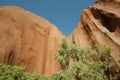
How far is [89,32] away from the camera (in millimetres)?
34156

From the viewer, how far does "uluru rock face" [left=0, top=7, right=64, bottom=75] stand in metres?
33.5

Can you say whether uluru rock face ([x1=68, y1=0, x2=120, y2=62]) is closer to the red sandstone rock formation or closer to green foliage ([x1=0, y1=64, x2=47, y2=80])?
the red sandstone rock formation

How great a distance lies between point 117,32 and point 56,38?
9.97 metres

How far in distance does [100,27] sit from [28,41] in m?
10.2

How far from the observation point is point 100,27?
33.0 metres

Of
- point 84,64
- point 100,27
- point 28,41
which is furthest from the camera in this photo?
point 28,41

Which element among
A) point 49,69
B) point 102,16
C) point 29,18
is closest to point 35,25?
point 29,18

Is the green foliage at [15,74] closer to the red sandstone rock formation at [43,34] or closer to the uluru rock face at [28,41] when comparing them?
the red sandstone rock formation at [43,34]

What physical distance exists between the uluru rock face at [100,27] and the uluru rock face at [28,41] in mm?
3423

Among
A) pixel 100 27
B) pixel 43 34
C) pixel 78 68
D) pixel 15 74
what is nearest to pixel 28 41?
pixel 43 34

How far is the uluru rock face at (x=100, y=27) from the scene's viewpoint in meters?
30.8

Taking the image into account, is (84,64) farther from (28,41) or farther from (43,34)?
(43,34)

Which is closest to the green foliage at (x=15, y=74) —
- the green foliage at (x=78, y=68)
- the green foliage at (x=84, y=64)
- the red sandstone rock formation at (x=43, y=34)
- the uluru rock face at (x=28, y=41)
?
the green foliage at (x=78, y=68)

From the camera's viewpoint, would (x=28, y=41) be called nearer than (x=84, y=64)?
No
